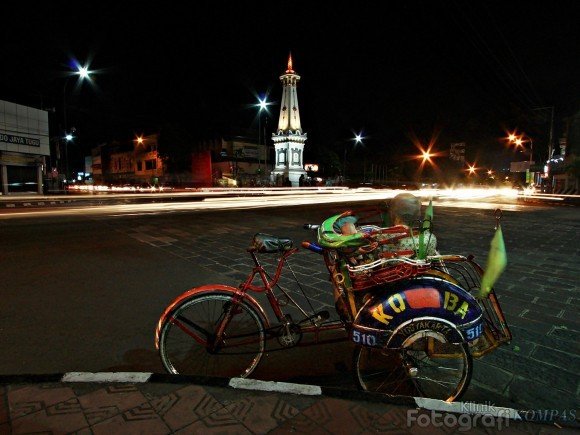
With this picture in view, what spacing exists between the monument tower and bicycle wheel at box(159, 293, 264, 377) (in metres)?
53.6

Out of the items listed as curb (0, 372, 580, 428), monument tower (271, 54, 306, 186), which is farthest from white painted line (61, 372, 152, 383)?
monument tower (271, 54, 306, 186)

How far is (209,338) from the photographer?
322 centimetres

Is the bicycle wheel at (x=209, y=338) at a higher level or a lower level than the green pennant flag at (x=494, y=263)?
lower

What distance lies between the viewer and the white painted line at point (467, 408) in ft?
8.04

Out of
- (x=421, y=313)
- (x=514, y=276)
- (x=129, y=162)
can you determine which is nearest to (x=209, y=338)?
(x=421, y=313)

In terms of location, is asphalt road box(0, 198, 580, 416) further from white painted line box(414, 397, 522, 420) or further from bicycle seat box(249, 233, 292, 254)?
bicycle seat box(249, 233, 292, 254)

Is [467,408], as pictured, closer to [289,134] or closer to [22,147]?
[22,147]

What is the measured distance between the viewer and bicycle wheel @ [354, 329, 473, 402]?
2.79 m

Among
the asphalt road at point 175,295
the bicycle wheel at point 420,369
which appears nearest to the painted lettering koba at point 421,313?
the bicycle wheel at point 420,369

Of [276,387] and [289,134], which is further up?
[289,134]

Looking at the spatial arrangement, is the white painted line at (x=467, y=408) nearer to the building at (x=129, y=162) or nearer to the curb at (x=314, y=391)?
the curb at (x=314, y=391)

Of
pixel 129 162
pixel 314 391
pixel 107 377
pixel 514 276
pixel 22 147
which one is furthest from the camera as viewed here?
pixel 129 162

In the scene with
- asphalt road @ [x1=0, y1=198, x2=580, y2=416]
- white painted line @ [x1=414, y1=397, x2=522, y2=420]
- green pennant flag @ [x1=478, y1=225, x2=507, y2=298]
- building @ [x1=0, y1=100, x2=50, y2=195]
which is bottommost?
asphalt road @ [x1=0, y1=198, x2=580, y2=416]

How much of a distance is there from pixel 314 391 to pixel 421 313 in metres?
1.01
